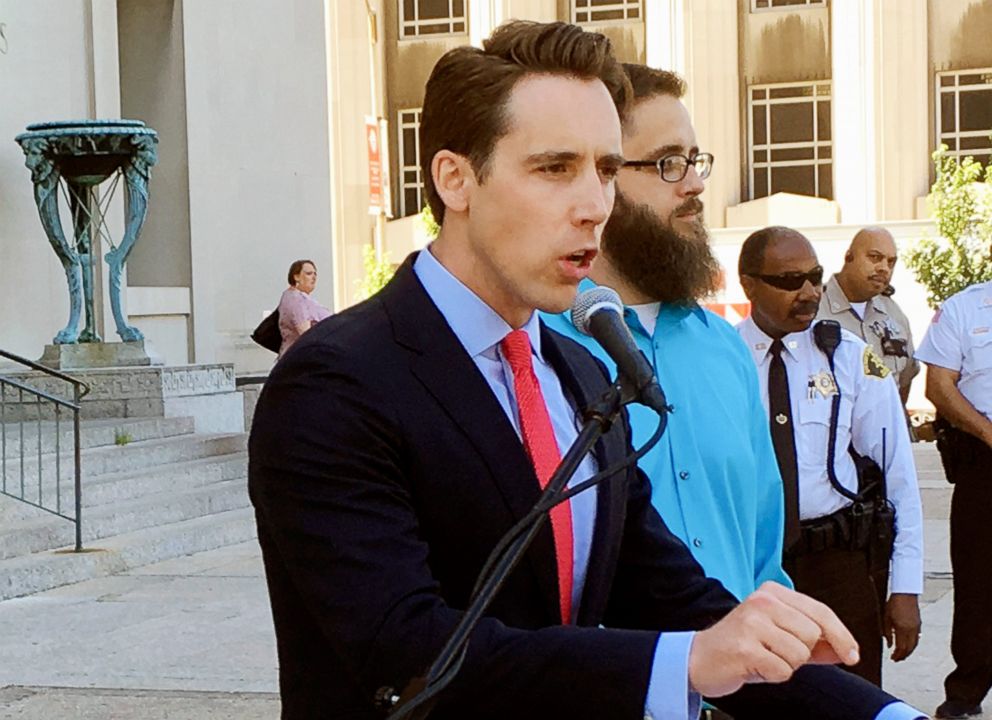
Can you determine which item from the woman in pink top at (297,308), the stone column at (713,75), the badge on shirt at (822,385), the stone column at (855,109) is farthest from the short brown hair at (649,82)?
the stone column at (713,75)

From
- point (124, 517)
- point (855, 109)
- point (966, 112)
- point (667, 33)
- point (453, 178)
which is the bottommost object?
point (124, 517)

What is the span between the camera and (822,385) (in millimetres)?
5676

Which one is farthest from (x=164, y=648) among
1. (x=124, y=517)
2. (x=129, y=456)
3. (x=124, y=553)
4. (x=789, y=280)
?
(x=129, y=456)

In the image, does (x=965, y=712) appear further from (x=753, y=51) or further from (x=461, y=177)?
(x=753, y=51)

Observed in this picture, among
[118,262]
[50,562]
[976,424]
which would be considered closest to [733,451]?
[976,424]

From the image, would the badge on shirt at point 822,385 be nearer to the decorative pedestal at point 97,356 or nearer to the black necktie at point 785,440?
the black necktie at point 785,440

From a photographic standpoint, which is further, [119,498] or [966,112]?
[966,112]

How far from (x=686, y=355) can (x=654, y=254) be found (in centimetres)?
23

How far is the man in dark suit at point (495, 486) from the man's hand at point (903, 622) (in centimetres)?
310

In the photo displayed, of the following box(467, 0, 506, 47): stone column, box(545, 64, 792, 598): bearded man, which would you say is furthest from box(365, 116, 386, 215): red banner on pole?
box(545, 64, 792, 598): bearded man

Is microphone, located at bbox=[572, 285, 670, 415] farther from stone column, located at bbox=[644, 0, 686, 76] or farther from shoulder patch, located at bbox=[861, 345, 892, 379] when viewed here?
stone column, located at bbox=[644, 0, 686, 76]

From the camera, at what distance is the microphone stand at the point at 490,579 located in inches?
81.6

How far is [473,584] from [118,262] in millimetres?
13783

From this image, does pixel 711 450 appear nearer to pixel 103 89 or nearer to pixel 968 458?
pixel 968 458
